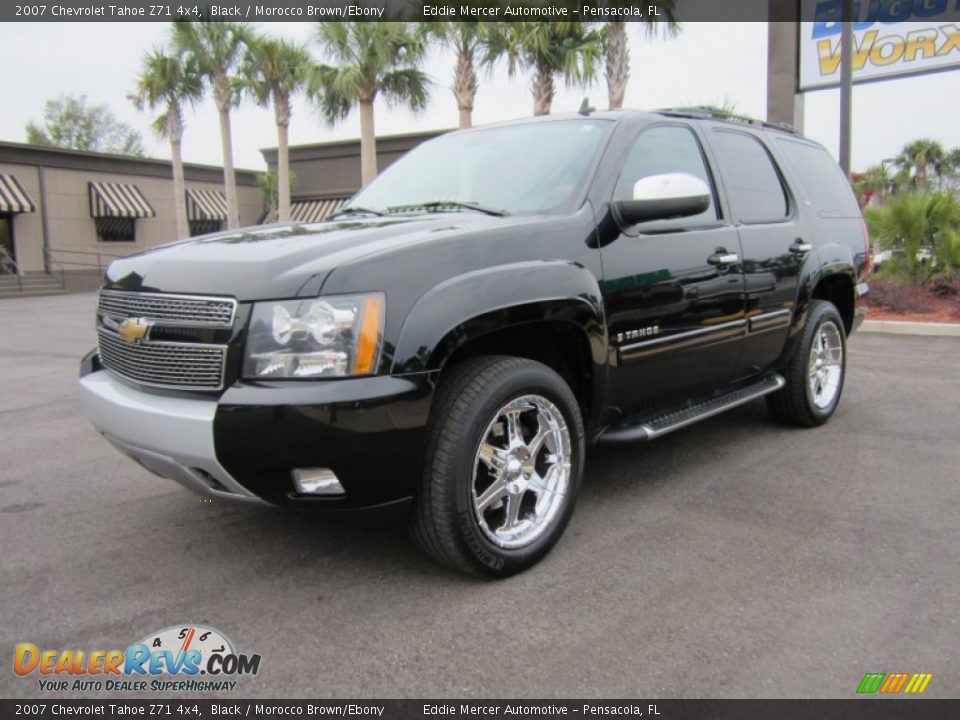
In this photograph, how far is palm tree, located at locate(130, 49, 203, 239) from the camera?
2647 centimetres

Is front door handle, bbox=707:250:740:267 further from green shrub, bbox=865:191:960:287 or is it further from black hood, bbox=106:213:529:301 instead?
green shrub, bbox=865:191:960:287

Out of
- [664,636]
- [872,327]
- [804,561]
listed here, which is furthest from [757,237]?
[872,327]

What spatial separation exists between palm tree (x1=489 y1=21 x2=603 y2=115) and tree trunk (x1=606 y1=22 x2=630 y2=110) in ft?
3.06

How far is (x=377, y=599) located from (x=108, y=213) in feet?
97.6

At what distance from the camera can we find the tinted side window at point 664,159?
3.71 metres

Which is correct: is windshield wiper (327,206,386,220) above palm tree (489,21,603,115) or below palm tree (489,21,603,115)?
below

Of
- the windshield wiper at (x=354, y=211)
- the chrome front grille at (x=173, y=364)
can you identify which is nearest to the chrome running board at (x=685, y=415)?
the windshield wiper at (x=354, y=211)

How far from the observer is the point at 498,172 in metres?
3.87

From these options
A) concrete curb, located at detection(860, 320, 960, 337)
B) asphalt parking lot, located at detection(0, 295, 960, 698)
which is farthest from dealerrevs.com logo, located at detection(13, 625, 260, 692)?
A: concrete curb, located at detection(860, 320, 960, 337)

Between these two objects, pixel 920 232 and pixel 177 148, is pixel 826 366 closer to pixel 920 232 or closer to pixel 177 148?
pixel 920 232

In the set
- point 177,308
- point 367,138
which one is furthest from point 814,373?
point 367,138

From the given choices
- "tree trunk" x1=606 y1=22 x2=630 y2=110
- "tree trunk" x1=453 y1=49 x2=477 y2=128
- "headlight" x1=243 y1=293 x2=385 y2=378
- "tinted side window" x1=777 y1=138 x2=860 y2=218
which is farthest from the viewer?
"tree trunk" x1=453 y1=49 x2=477 y2=128

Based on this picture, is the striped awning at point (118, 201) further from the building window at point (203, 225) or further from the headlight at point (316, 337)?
the headlight at point (316, 337)

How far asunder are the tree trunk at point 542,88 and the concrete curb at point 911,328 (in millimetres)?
10783
